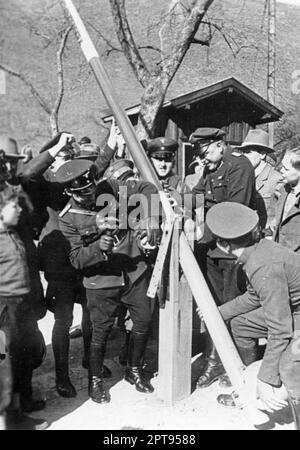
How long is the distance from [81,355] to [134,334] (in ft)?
3.42

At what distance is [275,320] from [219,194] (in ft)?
4.79

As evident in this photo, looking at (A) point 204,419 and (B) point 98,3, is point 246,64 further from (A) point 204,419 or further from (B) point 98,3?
(A) point 204,419

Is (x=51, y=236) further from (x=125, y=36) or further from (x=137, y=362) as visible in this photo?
(x=125, y=36)

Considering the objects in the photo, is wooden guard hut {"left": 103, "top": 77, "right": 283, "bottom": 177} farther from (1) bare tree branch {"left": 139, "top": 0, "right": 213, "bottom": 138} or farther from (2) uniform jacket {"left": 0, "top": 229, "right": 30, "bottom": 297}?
(2) uniform jacket {"left": 0, "top": 229, "right": 30, "bottom": 297}

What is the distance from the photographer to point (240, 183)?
3801mm

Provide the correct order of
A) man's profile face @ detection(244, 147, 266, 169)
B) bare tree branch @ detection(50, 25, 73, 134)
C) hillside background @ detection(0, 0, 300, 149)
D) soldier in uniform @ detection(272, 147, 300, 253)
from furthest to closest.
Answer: bare tree branch @ detection(50, 25, 73, 134) → hillside background @ detection(0, 0, 300, 149) → man's profile face @ detection(244, 147, 266, 169) → soldier in uniform @ detection(272, 147, 300, 253)

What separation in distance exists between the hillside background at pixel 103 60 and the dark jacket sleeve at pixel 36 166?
29.4 feet

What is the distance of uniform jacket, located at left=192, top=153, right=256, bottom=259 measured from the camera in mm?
3799

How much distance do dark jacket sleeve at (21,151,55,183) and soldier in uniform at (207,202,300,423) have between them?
3.80 feet

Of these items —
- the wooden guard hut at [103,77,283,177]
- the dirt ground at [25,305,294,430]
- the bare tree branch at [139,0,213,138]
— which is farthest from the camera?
the wooden guard hut at [103,77,283,177]

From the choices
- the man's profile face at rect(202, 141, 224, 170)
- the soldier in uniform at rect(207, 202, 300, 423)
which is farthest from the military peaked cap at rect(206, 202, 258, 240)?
the man's profile face at rect(202, 141, 224, 170)

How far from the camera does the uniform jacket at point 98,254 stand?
3.23 meters

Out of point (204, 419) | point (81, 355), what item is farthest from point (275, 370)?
point (81, 355)
